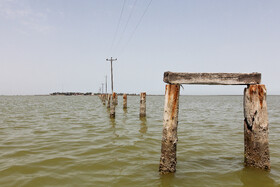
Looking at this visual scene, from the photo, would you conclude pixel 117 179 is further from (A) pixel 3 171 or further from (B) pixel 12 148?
(B) pixel 12 148

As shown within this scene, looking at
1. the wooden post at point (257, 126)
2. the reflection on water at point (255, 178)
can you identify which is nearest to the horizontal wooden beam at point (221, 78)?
the wooden post at point (257, 126)

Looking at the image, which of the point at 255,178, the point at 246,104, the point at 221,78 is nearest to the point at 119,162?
the point at 255,178

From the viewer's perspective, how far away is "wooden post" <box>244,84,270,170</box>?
4484mm

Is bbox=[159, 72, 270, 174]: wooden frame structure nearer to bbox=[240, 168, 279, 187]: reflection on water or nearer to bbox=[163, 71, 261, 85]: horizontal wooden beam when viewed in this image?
bbox=[163, 71, 261, 85]: horizontal wooden beam

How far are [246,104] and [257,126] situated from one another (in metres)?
0.53

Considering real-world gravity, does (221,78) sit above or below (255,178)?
above

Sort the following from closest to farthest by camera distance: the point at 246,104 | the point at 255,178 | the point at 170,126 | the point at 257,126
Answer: the point at 255,178 < the point at 170,126 < the point at 257,126 < the point at 246,104

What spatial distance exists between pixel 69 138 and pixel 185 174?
4996mm

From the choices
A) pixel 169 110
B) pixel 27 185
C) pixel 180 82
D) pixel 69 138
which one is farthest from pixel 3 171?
pixel 180 82

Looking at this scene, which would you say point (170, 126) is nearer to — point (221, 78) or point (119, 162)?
point (221, 78)

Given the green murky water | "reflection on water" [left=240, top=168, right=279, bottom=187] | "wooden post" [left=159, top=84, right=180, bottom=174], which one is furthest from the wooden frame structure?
the green murky water

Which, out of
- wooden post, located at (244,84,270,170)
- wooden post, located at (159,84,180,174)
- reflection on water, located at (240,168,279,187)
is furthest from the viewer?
wooden post, located at (244,84,270,170)

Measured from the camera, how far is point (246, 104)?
→ 4672 mm

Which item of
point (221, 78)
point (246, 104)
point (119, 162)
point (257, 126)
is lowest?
point (119, 162)
